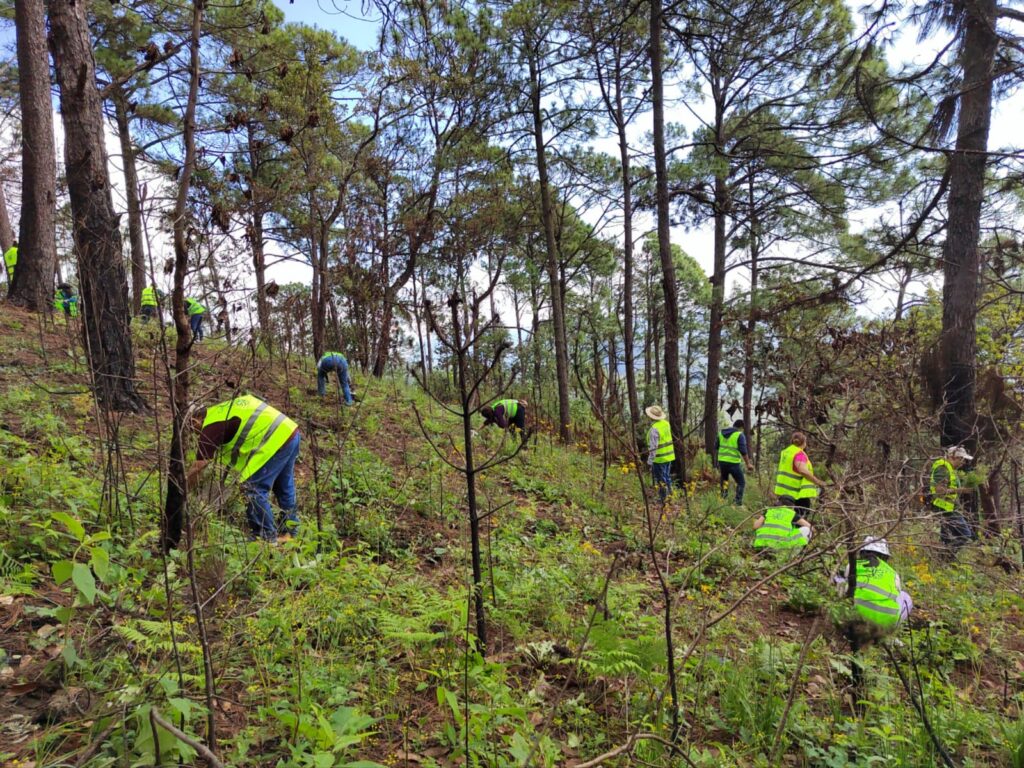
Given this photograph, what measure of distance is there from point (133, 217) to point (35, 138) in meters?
7.33

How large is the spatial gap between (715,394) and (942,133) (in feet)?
22.0

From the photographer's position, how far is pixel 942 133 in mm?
6871

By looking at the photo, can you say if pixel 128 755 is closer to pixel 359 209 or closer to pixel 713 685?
pixel 713 685

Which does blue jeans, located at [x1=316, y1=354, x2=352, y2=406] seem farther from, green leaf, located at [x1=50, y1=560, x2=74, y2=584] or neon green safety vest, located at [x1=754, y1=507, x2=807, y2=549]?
green leaf, located at [x1=50, y1=560, x2=74, y2=584]

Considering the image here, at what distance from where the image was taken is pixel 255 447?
3.85 meters

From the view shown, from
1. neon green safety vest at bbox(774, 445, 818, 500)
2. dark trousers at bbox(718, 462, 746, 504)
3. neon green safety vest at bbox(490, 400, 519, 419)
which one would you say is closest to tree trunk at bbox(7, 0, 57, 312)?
neon green safety vest at bbox(490, 400, 519, 419)

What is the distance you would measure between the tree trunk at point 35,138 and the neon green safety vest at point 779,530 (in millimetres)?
9458

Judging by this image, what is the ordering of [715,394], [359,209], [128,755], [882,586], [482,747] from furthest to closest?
[715,394] < [359,209] < [882,586] < [482,747] < [128,755]

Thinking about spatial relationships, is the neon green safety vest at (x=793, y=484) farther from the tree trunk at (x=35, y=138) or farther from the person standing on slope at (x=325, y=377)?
the tree trunk at (x=35, y=138)

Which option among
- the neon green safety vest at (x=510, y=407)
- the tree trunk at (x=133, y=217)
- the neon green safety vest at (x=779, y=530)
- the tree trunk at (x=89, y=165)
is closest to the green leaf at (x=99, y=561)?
the tree trunk at (x=133, y=217)

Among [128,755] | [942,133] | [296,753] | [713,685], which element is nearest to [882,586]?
[713,685]

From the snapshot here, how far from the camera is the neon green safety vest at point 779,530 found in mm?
4238

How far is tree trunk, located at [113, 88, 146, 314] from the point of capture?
233 cm

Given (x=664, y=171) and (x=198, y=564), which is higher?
(x=664, y=171)
